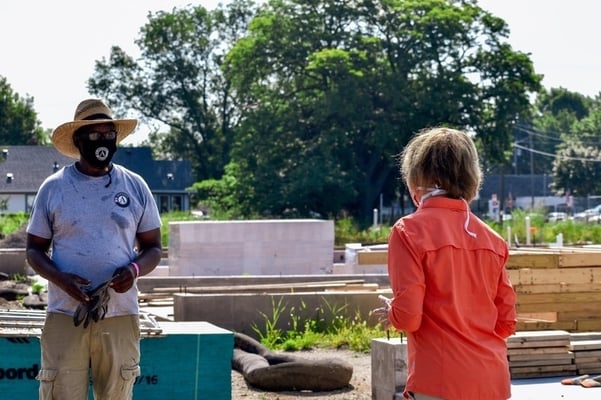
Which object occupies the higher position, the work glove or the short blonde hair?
the short blonde hair

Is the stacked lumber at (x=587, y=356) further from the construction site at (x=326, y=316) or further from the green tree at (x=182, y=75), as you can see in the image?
the green tree at (x=182, y=75)

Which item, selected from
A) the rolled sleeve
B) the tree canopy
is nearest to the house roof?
the tree canopy

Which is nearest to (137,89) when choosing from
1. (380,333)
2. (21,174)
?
(21,174)

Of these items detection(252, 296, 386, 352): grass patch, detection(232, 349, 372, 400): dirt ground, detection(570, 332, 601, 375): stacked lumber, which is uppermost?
detection(570, 332, 601, 375): stacked lumber

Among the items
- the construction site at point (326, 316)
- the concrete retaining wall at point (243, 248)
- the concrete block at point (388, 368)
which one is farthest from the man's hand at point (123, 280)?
the concrete retaining wall at point (243, 248)

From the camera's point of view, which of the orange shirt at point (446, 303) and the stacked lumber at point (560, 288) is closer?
the orange shirt at point (446, 303)

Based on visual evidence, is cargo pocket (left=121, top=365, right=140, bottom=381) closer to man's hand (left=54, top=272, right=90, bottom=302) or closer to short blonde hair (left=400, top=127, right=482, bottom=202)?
man's hand (left=54, top=272, right=90, bottom=302)

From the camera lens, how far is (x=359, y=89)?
59.1m

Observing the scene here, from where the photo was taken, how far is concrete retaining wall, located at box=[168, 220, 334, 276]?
914 inches

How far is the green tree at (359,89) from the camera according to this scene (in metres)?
59.0

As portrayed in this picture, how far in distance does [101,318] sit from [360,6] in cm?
5729

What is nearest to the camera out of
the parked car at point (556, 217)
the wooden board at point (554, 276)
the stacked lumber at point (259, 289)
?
the wooden board at point (554, 276)

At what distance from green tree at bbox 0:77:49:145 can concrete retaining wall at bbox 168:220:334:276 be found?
8208 cm

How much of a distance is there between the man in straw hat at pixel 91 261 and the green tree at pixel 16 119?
326 ft
